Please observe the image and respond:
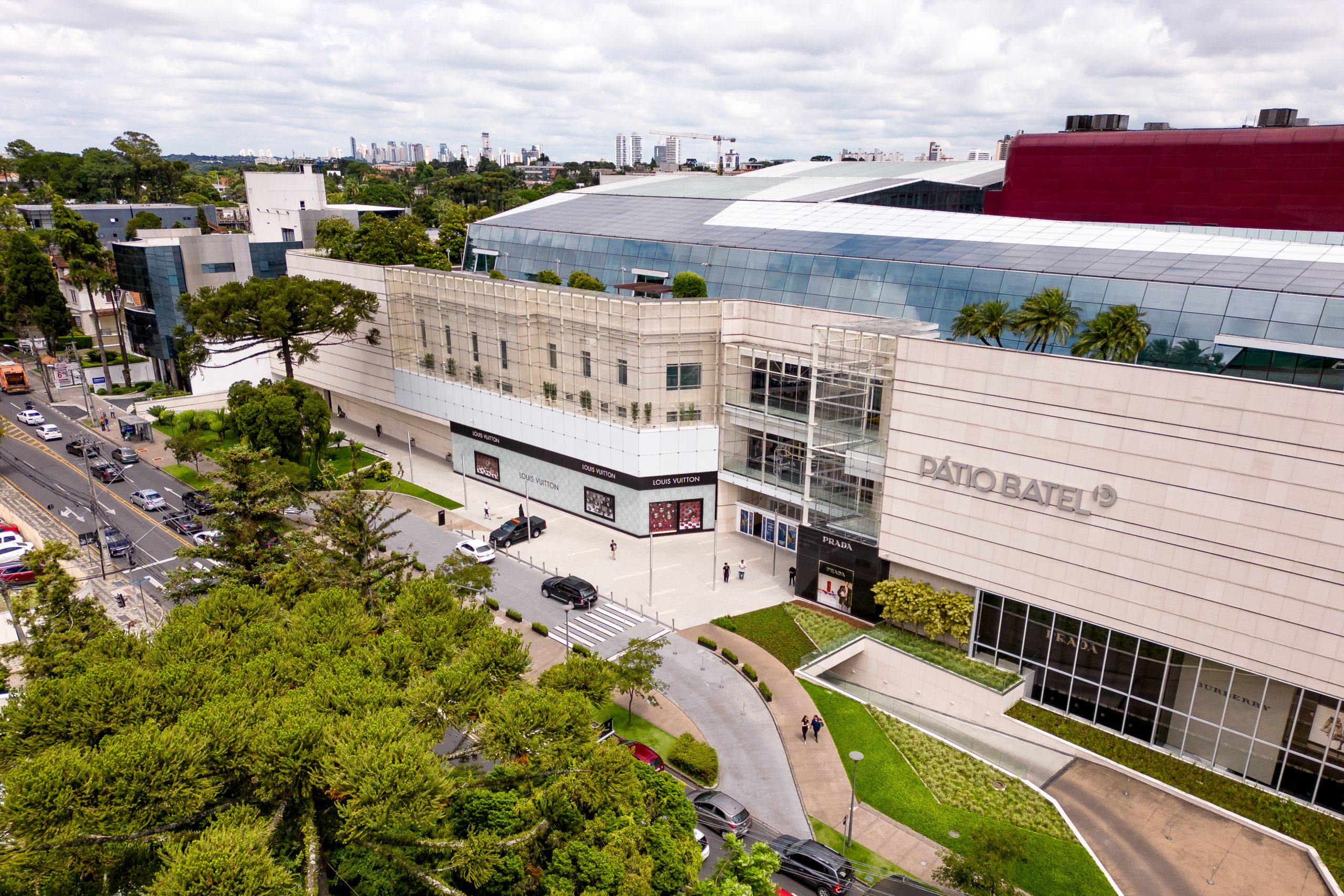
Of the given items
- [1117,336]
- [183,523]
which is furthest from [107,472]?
[1117,336]

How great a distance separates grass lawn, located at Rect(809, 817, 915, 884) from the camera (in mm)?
31766

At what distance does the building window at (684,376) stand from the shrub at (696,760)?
94.9 ft

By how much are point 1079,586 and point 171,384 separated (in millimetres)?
110163

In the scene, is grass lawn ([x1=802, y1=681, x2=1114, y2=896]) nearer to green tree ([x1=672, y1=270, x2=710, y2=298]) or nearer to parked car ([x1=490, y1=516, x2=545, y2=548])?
parked car ([x1=490, y1=516, x2=545, y2=548])

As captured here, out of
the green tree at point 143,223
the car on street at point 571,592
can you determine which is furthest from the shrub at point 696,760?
the green tree at point 143,223

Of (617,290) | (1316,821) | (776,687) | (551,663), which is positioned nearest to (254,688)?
(551,663)

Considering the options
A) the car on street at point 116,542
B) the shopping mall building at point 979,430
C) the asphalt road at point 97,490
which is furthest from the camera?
the car on street at point 116,542

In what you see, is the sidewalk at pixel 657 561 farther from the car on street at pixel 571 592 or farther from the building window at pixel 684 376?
the building window at pixel 684 376

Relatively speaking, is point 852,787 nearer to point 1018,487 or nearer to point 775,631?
point 775,631

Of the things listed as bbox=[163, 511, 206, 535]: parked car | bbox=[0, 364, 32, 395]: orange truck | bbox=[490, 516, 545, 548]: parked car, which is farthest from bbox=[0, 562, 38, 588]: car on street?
bbox=[0, 364, 32, 395]: orange truck

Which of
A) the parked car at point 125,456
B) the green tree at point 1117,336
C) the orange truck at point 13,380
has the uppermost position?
the green tree at point 1117,336

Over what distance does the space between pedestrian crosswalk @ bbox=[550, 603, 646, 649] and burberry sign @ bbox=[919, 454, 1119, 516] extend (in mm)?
19811

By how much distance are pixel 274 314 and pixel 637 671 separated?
176ft

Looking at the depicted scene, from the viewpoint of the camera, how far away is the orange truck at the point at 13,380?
10344 cm
